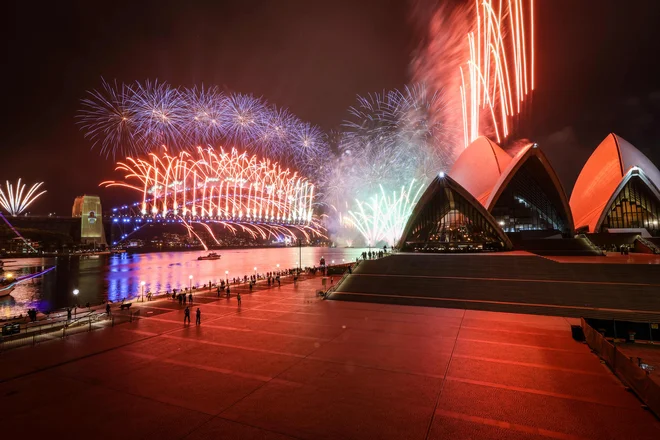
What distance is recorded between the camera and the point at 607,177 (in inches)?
1359

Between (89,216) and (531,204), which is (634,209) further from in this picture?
(89,216)

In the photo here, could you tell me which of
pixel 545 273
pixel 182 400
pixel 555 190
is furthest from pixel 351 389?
pixel 555 190

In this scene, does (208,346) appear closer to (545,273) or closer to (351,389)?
(351,389)

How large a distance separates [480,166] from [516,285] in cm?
2201

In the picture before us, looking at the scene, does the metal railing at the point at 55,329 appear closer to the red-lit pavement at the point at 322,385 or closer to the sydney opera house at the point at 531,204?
the red-lit pavement at the point at 322,385

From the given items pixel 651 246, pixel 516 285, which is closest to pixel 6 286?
pixel 516 285

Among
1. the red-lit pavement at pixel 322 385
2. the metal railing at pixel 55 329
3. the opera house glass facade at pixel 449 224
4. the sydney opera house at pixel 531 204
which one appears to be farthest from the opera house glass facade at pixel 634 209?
the metal railing at pixel 55 329

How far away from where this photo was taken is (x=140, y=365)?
8430 mm

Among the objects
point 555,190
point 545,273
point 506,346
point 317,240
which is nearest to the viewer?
point 506,346

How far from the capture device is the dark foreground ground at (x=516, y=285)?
13.2m

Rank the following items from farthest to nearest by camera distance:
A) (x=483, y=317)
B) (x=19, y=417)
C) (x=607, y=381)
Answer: (x=483, y=317) < (x=607, y=381) < (x=19, y=417)

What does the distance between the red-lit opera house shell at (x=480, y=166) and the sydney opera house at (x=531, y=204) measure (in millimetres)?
91

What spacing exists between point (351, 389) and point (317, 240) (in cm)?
14617

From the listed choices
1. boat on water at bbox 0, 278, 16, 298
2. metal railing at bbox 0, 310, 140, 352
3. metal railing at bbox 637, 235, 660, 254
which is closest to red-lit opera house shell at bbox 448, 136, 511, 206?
metal railing at bbox 637, 235, 660, 254
